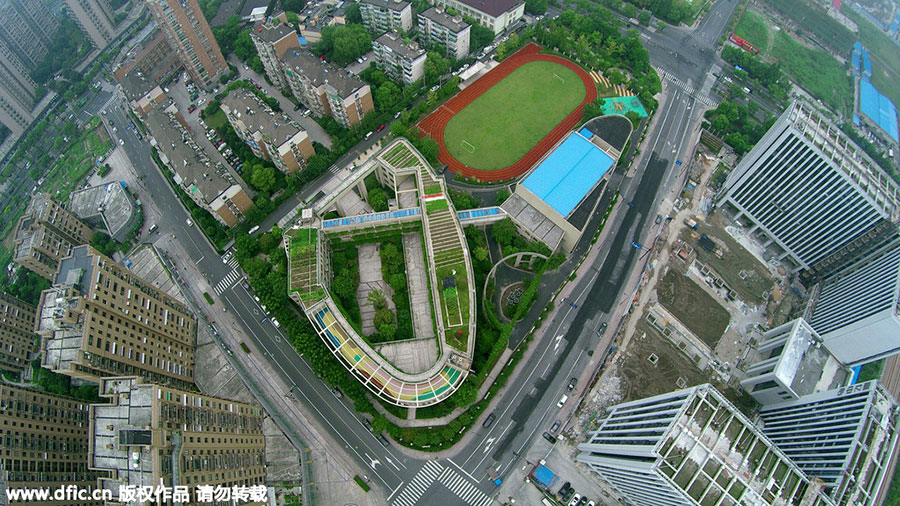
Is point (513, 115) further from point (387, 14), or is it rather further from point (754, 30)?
point (754, 30)

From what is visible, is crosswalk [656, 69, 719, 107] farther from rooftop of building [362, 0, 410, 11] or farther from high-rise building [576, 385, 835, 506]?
high-rise building [576, 385, 835, 506]

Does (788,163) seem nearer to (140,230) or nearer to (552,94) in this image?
(552,94)

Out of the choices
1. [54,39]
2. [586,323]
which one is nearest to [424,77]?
[586,323]

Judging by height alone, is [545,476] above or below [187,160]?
Answer: below

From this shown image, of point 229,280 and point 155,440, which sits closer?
point 155,440

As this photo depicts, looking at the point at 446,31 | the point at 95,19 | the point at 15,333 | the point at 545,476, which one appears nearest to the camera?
the point at 545,476

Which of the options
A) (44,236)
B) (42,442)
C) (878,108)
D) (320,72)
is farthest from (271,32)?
(878,108)

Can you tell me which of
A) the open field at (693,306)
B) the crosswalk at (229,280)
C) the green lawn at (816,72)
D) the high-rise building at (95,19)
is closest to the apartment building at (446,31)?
the crosswalk at (229,280)

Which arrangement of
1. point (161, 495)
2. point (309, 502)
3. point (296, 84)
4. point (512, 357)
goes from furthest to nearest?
point (296, 84) < point (512, 357) < point (309, 502) < point (161, 495)

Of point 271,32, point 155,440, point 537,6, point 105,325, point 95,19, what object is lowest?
point 155,440
